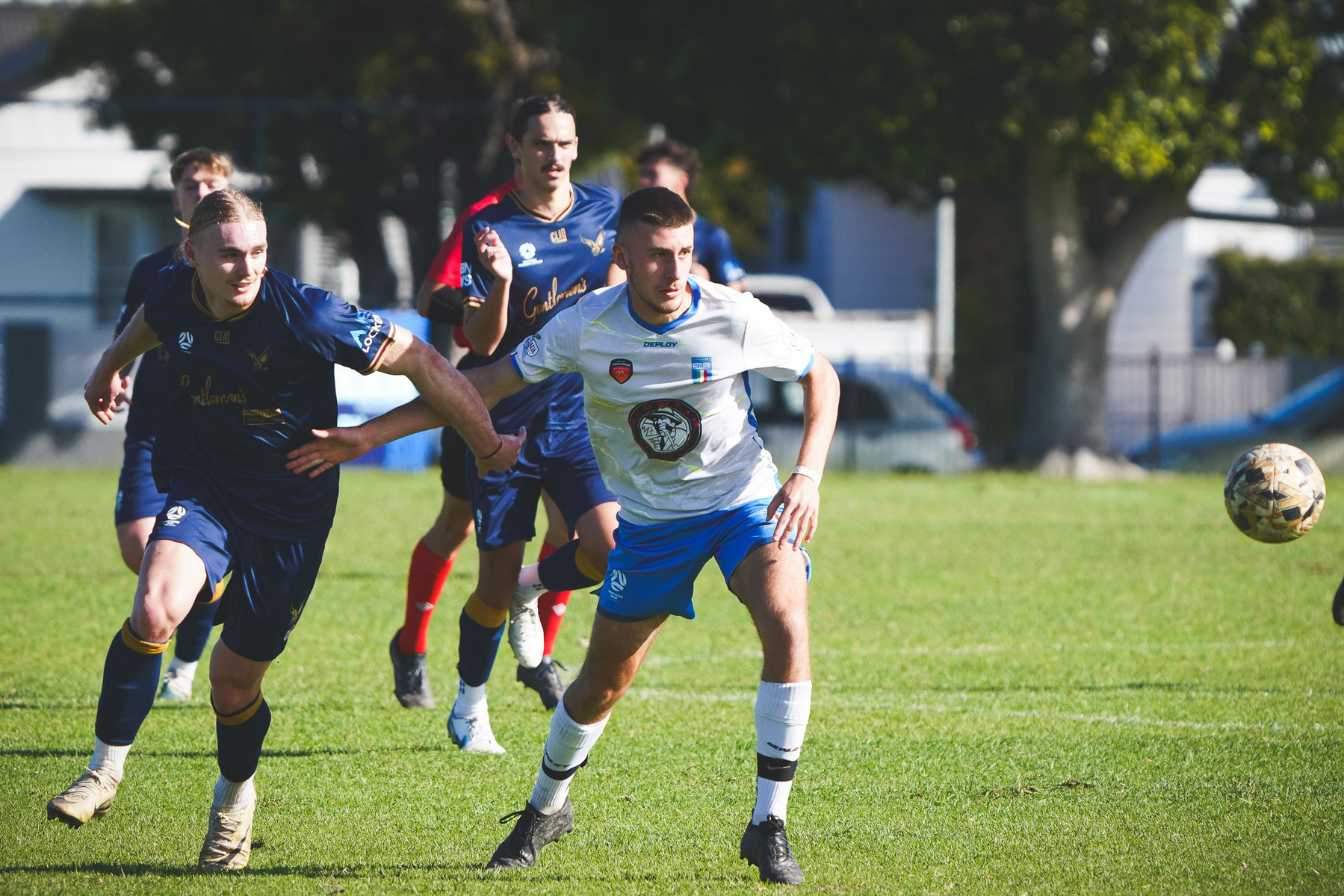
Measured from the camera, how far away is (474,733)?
238 inches

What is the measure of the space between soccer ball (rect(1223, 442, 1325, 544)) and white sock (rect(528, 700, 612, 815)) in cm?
311

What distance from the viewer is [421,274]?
909 inches

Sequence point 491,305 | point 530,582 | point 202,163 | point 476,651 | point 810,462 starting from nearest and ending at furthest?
1. point 810,462
2. point 491,305
3. point 476,651
4. point 530,582
5. point 202,163

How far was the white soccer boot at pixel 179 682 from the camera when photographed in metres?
7.04

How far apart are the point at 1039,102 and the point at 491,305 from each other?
13.3 m

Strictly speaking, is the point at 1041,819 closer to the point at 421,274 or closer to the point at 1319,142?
the point at 1319,142

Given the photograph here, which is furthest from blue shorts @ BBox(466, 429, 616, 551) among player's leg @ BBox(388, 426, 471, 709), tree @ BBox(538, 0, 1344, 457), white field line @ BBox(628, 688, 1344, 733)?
tree @ BBox(538, 0, 1344, 457)

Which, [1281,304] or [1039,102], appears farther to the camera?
[1281,304]

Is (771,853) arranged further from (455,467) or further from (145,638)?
(455,467)

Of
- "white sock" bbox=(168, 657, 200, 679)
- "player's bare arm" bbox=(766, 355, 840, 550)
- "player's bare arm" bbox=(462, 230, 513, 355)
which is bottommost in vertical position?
"white sock" bbox=(168, 657, 200, 679)

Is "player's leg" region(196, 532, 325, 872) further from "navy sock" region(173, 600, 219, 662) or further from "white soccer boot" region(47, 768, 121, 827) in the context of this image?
"navy sock" region(173, 600, 219, 662)

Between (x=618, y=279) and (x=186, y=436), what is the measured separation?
2117mm

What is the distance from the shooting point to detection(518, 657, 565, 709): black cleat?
6.73m

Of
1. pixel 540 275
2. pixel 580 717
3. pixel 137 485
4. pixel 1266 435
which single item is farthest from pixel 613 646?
pixel 1266 435
